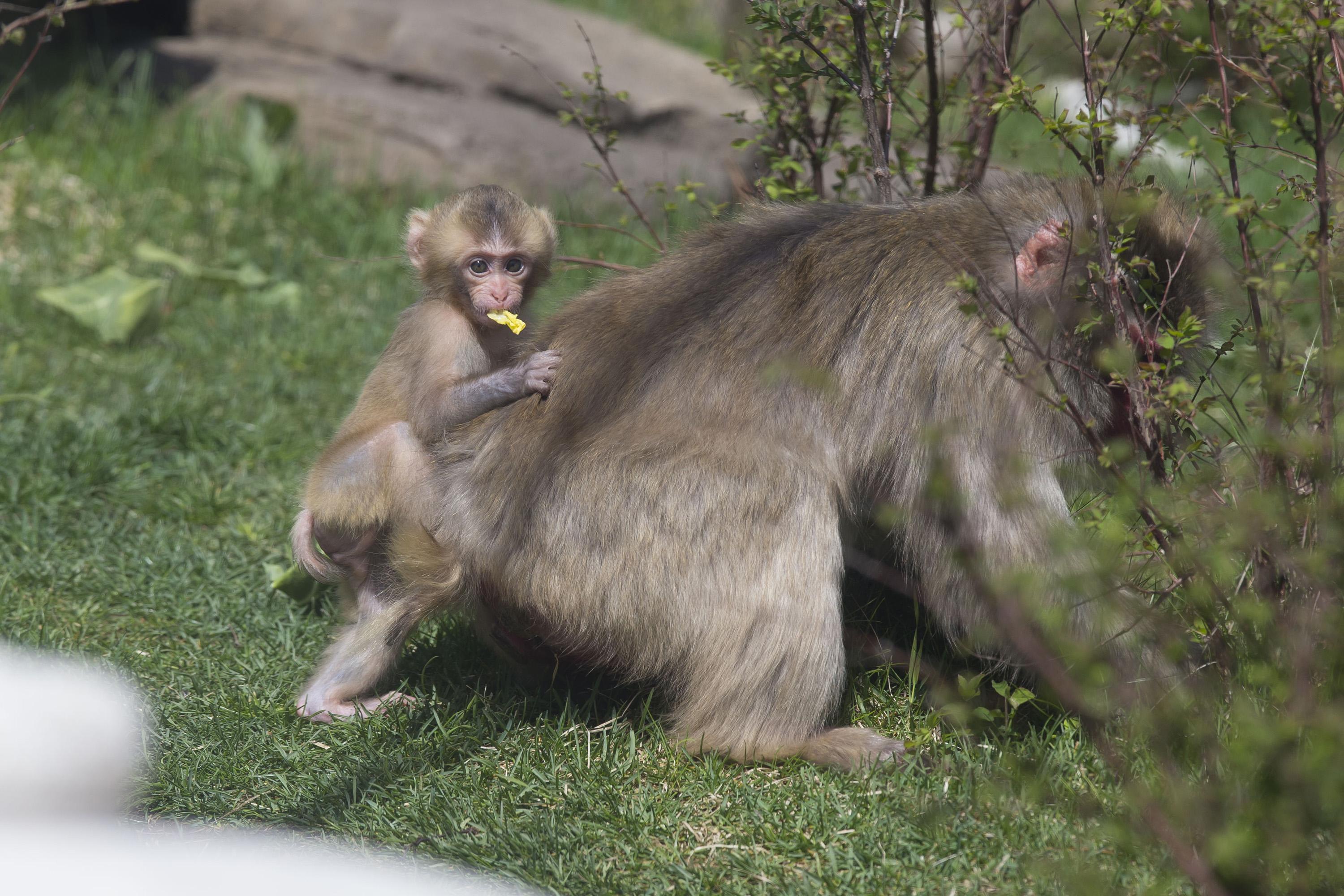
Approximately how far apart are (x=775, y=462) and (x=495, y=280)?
1.22 m

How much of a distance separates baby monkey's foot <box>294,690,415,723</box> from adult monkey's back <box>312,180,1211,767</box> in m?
0.15

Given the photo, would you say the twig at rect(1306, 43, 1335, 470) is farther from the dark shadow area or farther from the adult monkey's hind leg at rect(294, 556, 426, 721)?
the dark shadow area

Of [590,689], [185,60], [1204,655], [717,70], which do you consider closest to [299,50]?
[185,60]

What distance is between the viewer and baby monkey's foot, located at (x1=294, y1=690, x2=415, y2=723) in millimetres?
3568

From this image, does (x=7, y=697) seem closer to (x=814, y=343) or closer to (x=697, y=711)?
(x=697, y=711)

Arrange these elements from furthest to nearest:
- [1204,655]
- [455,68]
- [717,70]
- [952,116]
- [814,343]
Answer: [455,68]
[952,116]
[717,70]
[814,343]
[1204,655]

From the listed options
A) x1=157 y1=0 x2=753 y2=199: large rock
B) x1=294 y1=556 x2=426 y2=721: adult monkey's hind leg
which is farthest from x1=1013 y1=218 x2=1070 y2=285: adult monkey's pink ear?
x1=157 y1=0 x2=753 y2=199: large rock

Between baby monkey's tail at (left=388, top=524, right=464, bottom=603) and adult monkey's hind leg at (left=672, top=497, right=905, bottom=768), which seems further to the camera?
baby monkey's tail at (left=388, top=524, right=464, bottom=603)

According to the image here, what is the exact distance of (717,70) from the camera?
445cm

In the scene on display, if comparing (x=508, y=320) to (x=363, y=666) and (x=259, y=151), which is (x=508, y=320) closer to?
(x=363, y=666)

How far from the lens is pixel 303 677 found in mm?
3857

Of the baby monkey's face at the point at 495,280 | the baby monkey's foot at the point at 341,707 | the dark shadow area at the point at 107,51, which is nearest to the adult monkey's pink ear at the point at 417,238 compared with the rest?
the baby monkey's face at the point at 495,280

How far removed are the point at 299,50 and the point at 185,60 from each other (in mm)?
744

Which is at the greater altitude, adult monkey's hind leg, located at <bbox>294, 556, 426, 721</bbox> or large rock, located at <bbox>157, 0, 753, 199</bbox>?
large rock, located at <bbox>157, 0, 753, 199</bbox>
